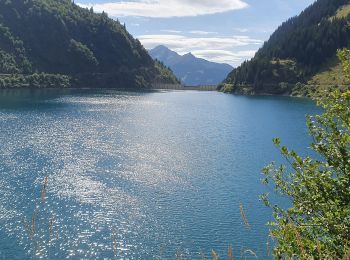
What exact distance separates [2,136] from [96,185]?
4961 cm

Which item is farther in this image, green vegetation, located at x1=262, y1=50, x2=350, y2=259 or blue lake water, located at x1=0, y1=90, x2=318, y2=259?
blue lake water, located at x1=0, y1=90, x2=318, y2=259

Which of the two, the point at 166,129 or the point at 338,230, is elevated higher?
the point at 338,230

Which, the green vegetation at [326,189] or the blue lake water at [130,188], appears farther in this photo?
the blue lake water at [130,188]

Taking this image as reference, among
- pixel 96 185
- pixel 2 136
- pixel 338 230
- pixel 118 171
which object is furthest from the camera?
A: pixel 2 136

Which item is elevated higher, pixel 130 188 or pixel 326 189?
pixel 326 189

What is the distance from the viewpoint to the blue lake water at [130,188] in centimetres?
4697

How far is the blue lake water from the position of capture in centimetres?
4697

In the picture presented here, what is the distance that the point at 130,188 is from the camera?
226 ft

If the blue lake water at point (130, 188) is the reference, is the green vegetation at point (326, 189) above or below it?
above

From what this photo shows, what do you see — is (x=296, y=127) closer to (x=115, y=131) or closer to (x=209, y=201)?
(x=115, y=131)

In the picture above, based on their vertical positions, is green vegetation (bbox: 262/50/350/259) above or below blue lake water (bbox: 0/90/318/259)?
above

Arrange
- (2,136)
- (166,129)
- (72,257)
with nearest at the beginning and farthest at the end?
(72,257), (2,136), (166,129)

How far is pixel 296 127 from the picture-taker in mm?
144750

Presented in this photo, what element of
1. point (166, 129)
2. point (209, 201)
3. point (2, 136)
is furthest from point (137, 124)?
point (209, 201)
